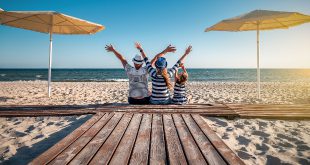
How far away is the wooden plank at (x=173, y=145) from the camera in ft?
6.54

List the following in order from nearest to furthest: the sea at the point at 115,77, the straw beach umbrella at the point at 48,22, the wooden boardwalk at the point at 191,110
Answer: the wooden boardwalk at the point at 191,110 → the straw beach umbrella at the point at 48,22 → the sea at the point at 115,77

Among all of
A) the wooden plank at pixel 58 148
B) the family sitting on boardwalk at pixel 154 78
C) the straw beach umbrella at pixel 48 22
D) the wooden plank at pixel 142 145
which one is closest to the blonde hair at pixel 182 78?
the family sitting on boardwalk at pixel 154 78

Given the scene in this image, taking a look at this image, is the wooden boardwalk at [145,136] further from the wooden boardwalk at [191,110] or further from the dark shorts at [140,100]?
the dark shorts at [140,100]

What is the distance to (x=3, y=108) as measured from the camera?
4.70 meters

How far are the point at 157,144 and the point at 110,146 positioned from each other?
0.55 meters

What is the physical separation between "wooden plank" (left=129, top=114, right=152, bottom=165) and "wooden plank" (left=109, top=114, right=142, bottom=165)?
0.06m

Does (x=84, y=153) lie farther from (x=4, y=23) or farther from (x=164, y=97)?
(x=4, y=23)

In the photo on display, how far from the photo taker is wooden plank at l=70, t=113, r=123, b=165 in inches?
77.5

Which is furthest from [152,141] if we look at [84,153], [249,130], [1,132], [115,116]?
[1,132]

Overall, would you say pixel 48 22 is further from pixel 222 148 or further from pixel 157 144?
pixel 222 148

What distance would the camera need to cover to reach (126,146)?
2.32 meters

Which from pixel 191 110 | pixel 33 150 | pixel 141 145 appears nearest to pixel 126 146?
pixel 141 145

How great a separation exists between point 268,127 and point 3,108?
→ 5759mm

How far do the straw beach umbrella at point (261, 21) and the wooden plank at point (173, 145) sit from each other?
13.8 ft
